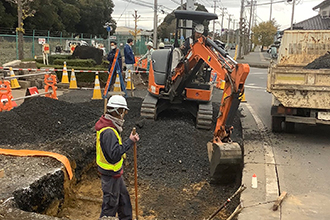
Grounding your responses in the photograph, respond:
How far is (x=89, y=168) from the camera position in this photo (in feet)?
19.8

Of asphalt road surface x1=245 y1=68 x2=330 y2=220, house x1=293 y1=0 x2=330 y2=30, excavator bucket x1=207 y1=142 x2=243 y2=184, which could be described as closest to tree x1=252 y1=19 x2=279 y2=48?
house x1=293 y1=0 x2=330 y2=30

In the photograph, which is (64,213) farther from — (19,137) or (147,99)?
(147,99)

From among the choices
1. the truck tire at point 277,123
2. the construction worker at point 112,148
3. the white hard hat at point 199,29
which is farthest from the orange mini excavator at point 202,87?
the construction worker at point 112,148

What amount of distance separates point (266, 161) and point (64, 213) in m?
3.63

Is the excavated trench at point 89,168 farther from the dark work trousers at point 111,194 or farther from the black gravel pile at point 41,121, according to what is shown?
the dark work trousers at point 111,194

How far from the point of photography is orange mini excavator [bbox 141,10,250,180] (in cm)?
551

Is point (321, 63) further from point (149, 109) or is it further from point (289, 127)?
point (149, 109)

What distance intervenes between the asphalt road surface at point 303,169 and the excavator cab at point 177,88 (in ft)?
5.73

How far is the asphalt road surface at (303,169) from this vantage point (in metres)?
4.31

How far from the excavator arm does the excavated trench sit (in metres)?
0.95

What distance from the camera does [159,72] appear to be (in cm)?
873

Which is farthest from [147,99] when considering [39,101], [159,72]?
[39,101]

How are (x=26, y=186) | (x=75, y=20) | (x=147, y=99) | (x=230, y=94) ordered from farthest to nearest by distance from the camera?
(x=75, y=20), (x=147, y=99), (x=230, y=94), (x=26, y=186)

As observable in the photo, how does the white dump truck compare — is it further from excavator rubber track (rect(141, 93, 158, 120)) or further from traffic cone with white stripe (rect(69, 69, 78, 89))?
traffic cone with white stripe (rect(69, 69, 78, 89))
